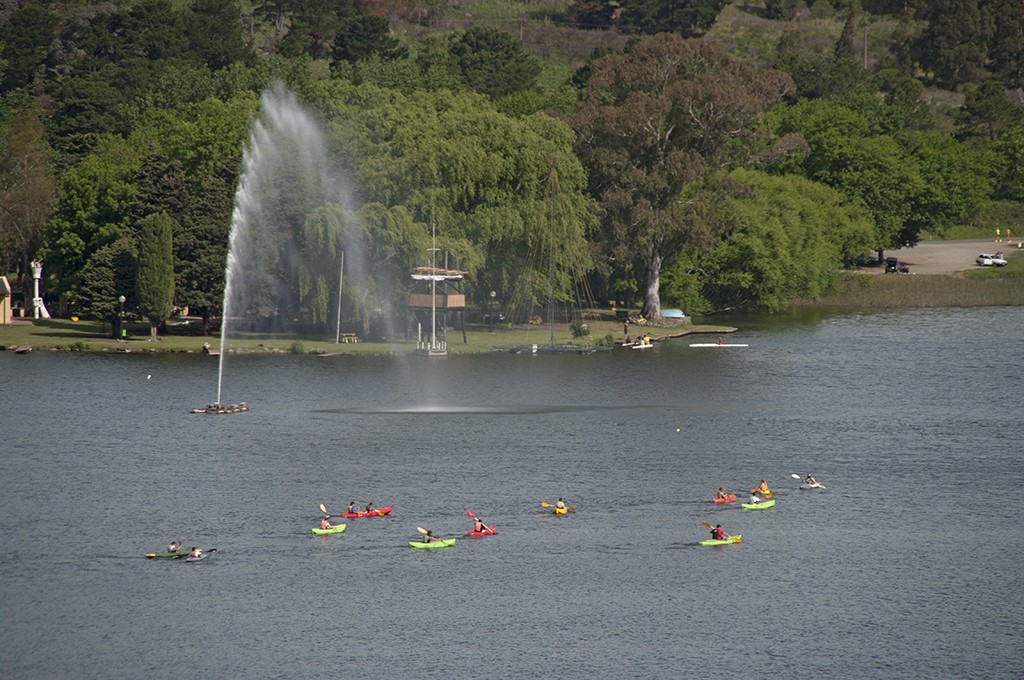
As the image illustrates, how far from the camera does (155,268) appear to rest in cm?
14650

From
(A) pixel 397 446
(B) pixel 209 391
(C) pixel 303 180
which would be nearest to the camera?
(A) pixel 397 446

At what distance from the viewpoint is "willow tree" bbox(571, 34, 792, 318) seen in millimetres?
162375

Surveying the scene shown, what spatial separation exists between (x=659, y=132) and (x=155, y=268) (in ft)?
179

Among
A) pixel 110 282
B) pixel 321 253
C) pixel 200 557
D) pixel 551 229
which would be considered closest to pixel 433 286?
pixel 321 253

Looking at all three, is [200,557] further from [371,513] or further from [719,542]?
[719,542]

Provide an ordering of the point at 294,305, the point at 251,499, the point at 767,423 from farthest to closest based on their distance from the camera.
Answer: the point at 294,305
the point at 767,423
the point at 251,499

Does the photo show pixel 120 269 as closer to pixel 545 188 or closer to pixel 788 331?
pixel 545 188

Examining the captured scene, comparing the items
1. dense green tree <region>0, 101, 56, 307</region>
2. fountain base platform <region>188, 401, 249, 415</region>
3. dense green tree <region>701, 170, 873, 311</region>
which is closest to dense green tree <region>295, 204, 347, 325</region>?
fountain base platform <region>188, 401, 249, 415</region>

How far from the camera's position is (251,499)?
86.3 m

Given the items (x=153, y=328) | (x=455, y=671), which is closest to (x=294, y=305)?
(x=153, y=328)

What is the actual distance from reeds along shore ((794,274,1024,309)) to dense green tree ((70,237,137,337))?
284 ft

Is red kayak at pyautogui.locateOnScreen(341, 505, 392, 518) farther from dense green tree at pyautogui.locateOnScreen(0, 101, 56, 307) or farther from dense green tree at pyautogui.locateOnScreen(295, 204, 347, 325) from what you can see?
dense green tree at pyautogui.locateOnScreen(0, 101, 56, 307)

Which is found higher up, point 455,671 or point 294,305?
point 294,305

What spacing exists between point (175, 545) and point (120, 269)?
265 ft
